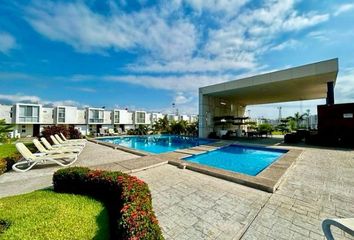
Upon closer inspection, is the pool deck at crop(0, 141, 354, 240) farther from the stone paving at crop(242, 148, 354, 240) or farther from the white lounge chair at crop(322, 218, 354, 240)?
the white lounge chair at crop(322, 218, 354, 240)

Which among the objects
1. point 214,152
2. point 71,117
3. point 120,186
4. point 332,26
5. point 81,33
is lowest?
point 214,152

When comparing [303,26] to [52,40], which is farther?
[52,40]

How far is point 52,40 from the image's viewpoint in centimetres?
1069

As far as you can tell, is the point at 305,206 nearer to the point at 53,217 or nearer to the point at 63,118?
the point at 53,217

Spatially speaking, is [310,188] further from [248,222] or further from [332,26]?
[332,26]

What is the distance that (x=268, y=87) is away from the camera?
14781mm

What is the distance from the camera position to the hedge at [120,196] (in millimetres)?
2029

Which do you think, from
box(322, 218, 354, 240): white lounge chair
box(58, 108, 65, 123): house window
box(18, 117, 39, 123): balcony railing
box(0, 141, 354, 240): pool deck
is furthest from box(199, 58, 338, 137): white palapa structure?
box(18, 117, 39, 123): balcony railing

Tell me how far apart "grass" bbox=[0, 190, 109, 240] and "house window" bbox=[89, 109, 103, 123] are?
33564mm

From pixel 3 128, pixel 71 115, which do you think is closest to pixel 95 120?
pixel 71 115

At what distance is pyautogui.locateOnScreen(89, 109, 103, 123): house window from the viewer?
34.5 m

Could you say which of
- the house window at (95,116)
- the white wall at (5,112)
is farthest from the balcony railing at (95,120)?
the white wall at (5,112)

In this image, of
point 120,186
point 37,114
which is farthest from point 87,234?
point 37,114

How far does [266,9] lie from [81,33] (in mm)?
9602
